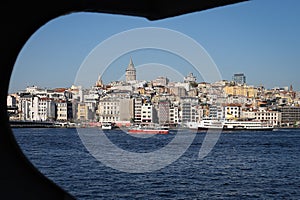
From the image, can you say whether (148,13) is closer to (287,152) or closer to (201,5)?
(201,5)

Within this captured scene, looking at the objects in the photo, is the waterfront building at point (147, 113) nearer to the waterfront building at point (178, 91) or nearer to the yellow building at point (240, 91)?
the waterfront building at point (178, 91)

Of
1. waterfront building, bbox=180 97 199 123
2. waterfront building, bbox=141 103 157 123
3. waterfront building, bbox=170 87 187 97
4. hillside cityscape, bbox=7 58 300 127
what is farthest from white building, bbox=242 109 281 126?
waterfront building, bbox=141 103 157 123

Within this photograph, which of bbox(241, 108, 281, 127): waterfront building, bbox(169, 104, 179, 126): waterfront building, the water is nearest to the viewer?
the water

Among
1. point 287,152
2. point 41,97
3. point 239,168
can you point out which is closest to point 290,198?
point 239,168

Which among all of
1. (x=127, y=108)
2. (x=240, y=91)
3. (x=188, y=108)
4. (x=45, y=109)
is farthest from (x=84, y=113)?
(x=240, y=91)

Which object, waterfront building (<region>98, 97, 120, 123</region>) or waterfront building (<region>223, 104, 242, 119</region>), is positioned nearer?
waterfront building (<region>98, 97, 120, 123</region>)

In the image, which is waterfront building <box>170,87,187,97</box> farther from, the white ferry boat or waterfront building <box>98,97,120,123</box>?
waterfront building <box>98,97,120,123</box>

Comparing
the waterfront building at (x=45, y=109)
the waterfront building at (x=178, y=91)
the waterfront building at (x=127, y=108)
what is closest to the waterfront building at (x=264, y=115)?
the waterfront building at (x=178, y=91)
